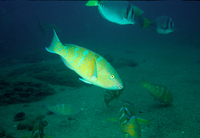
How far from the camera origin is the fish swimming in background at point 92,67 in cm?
147

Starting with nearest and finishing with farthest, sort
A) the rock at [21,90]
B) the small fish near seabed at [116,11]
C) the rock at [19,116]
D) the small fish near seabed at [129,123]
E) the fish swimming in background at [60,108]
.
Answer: the small fish near seabed at [129,123]
the small fish near seabed at [116,11]
the fish swimming in background at [60,108]
the rock at [19,116]
the rock at [21,90]

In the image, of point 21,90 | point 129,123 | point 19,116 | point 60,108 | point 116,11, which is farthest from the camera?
point 21,90

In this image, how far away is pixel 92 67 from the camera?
4.97ft

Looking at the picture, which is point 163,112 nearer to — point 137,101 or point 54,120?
point 137,101

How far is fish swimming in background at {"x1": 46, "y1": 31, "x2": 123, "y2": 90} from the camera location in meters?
1.47

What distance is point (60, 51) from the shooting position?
5.69 ft

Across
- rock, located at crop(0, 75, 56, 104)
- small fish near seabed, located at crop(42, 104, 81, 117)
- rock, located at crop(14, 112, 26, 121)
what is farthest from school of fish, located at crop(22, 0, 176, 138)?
rock, located at crop(0, 75, 56, 104)

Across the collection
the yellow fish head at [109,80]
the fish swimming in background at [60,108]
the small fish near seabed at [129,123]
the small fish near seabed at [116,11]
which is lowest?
the fish swimming in background at [60,108]

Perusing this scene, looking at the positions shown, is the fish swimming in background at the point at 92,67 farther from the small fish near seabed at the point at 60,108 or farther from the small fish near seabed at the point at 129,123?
the small fish near seabed at the point at 60,108

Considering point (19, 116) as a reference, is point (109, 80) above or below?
above

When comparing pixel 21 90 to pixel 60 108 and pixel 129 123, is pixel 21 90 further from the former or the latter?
pixel 129 123

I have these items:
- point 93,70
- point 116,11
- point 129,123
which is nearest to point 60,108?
point 129,123

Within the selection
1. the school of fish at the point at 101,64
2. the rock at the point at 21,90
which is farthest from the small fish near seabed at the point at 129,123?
the rock at the point at 21,90

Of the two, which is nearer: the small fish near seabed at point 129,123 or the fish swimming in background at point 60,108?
the small fish near seabed at point 129,123
